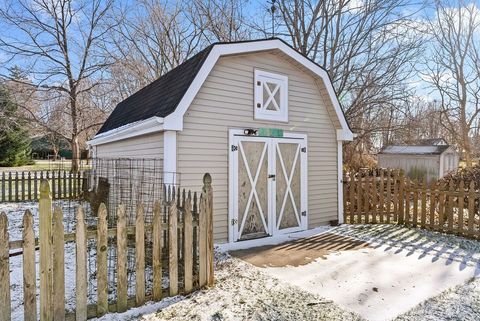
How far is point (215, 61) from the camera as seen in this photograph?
5.84 meters

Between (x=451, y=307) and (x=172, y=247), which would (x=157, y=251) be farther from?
(x=451, y=307)

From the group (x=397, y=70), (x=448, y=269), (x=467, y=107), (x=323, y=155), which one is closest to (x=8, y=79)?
(x=323, y=155)

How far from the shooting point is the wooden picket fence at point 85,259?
2.87 metres

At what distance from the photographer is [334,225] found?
8133mm

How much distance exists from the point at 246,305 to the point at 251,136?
369cm

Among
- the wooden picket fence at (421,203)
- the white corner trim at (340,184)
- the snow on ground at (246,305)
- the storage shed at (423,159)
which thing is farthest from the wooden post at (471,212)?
the storage shed at (423,159)

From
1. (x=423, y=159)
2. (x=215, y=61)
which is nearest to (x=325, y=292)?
(x=215, y=61)

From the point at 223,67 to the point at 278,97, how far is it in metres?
1.55

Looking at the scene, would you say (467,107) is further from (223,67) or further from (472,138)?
(223,67)

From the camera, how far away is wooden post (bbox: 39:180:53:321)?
2898mm

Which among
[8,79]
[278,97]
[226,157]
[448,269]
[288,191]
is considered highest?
[8,79]

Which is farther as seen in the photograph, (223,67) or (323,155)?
(323,155)

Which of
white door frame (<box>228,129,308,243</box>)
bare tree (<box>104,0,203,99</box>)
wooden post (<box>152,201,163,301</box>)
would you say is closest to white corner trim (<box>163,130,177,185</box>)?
white door frame (<box>228,129,308,243</box>)

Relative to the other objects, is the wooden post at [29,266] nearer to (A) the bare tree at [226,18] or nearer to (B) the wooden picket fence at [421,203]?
(B) the wooden picket fence at [421,203]
